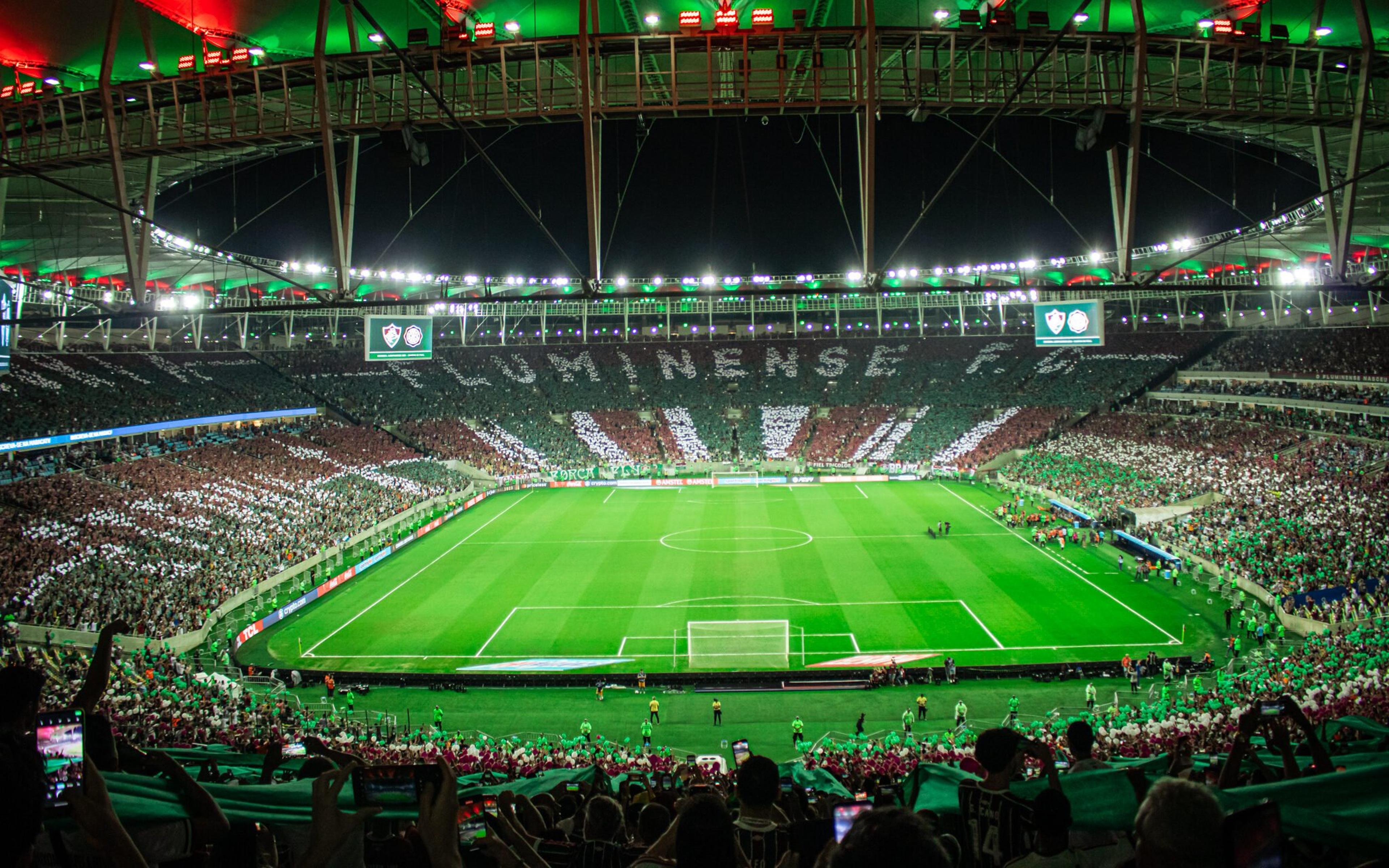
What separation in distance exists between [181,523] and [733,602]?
2233 cm

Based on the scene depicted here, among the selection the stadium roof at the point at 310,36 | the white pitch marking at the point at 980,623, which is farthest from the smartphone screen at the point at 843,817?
the white pitch marking at the point at 980,623

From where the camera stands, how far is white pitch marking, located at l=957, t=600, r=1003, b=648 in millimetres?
25312

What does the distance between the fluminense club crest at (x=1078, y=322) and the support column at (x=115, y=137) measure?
2773cm

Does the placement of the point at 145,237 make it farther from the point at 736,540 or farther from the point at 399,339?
the point at 736,540

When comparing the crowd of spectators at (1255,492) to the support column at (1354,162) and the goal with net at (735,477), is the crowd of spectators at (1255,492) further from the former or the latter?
the goal with net at (735,477)

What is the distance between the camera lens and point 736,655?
25.0 m

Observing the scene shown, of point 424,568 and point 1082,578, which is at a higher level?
point 424,568

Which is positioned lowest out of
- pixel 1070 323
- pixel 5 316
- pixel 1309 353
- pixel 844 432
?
pixel 844 432

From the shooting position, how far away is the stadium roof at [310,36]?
1562cm

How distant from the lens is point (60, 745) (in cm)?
419

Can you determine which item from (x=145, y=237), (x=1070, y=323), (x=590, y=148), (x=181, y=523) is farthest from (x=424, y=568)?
(x=1070, y=323)

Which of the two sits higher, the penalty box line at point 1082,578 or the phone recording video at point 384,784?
the phone recording video at point 384,784

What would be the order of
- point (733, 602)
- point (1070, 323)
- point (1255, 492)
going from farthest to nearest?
point (1255, 492) < point (733, 602) < point (1070, 323)

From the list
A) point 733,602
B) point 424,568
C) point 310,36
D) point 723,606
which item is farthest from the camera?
point 424,568
